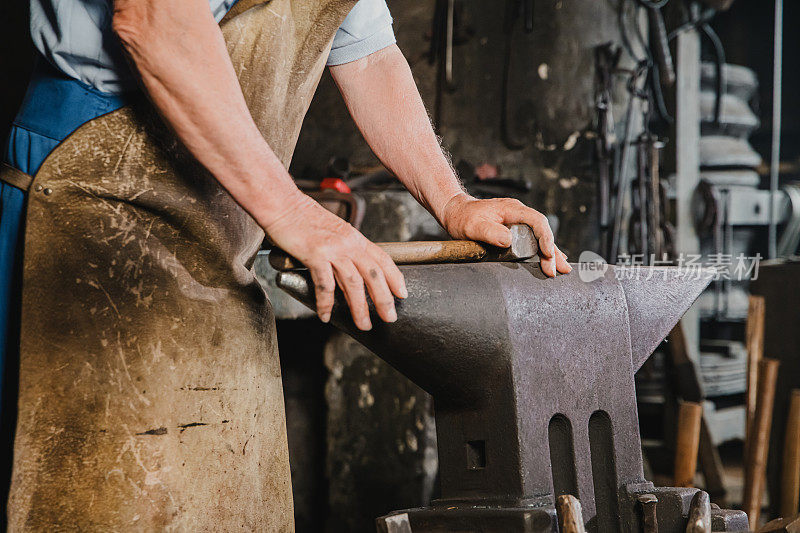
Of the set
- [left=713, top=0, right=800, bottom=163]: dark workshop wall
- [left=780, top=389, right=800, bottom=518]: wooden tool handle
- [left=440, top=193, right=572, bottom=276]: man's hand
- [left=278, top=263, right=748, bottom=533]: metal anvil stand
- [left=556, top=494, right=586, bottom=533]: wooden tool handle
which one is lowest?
[left=780, top=389, right=800, bottom=518]: wooden tool handle

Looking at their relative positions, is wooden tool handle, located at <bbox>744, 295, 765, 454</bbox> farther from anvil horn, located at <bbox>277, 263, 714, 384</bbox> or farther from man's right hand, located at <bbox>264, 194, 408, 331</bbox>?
man's right hand, located at <bbox>264, 194, 408, 331</bbox>

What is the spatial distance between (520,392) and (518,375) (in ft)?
0.07

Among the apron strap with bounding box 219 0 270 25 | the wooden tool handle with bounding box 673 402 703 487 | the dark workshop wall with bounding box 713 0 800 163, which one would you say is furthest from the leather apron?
the dark workshop wall with bounding box 713 0 800 163

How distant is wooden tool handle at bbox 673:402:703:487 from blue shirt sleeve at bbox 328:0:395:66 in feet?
5.90

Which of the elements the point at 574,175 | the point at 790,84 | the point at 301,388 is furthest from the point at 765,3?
the point at 301,388

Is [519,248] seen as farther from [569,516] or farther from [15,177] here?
[15,177]

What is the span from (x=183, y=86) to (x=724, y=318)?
3.88 meters

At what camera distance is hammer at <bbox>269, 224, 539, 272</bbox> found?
1.03 m

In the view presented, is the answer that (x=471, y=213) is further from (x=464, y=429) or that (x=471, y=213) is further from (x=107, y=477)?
(x=107, y=477)

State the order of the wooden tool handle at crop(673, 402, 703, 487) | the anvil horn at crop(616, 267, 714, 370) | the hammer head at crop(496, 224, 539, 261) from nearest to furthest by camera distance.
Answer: the hammer head at crop(496, 224, 539, 261)
the anvil horn at crop(616, 267, 714, 370)
the wooden tool handle at crop(673, 402, 703, 487)

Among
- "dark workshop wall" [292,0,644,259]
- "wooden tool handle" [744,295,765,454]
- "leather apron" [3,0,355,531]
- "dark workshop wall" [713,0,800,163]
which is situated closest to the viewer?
"leather apron" [3,0,355,531]

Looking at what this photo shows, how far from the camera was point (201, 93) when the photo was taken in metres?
0.87

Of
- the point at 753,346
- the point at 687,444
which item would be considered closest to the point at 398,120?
the point at 687,444

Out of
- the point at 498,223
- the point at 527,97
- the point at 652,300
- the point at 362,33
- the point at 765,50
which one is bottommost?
the point at 652,300
